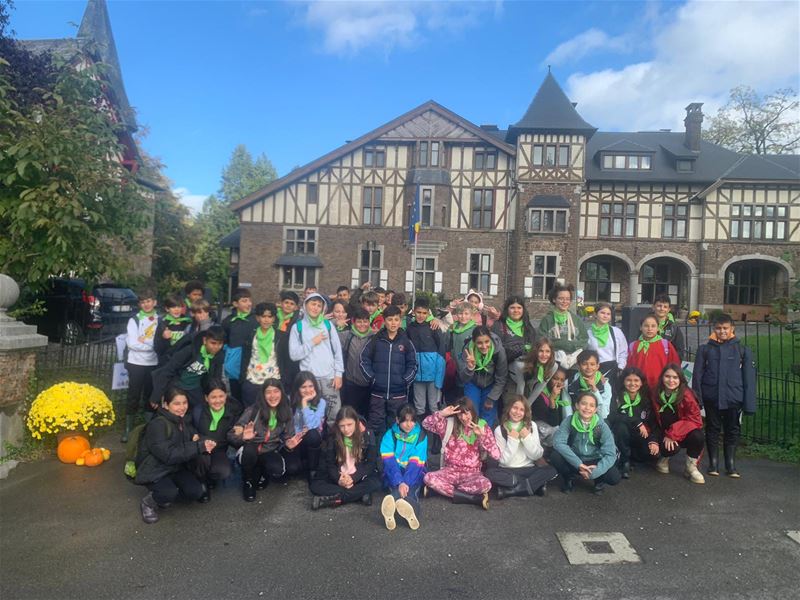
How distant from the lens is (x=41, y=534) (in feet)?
13.3

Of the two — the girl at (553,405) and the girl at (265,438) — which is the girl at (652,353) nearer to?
the girl at (553,405)

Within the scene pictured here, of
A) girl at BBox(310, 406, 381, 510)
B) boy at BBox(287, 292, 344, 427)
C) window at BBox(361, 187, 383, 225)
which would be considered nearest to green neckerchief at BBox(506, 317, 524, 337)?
boy at BBox(287, 292, 344, 427)

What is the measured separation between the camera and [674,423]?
5.51 m

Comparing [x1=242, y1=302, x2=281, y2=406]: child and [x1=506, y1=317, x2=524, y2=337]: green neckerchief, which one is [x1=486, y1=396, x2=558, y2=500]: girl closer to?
[x1=506, y1=317, x2=524, y2=337]: green neckerchief

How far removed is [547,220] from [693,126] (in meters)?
11.1

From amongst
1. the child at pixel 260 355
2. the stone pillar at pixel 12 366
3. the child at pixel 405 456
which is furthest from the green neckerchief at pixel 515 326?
the stone pillar at pixel 12 366

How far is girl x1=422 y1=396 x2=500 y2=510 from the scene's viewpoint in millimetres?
4754

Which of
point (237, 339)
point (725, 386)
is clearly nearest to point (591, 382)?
point (725, 386)

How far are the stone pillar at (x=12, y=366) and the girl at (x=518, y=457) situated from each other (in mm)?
4839

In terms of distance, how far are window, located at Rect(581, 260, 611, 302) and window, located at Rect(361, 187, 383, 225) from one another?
1256cm

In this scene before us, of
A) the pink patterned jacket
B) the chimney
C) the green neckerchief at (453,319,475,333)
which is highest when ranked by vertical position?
the chimney

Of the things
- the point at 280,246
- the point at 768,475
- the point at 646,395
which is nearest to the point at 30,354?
the point at 646,395

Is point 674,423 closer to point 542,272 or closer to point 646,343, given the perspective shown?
point 646,343

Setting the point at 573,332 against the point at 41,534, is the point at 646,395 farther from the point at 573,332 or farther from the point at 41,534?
the point at 41,534
